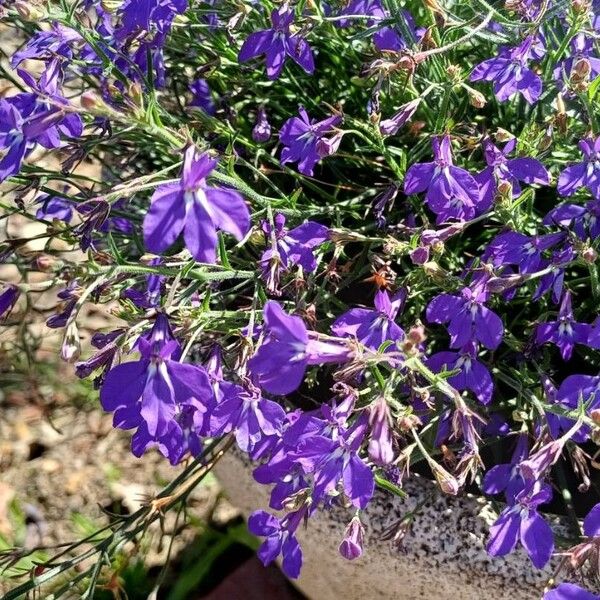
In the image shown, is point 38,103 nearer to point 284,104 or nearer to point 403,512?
point 284,104

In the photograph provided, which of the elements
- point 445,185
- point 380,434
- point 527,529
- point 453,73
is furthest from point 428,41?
point 527,529

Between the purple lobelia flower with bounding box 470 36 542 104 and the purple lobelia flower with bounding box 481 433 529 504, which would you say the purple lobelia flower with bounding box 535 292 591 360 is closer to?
the purple lobelia flower with bounding box 481 433 529 504

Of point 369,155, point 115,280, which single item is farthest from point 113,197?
point 369,155

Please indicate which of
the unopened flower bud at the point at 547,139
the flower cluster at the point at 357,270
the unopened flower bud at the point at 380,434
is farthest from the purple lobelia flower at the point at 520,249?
the unopened flower bud at the point at 380,434

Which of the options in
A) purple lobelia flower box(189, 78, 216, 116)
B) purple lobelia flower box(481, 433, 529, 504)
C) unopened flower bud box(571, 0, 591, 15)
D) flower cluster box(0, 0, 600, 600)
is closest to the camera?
flower cluster box(0, 0, 600, 600)

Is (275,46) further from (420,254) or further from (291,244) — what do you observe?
(420,254)

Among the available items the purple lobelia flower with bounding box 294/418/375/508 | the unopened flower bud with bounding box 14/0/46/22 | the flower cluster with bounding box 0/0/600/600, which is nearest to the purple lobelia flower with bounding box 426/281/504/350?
the flower cluster with bounding box 0/0/600/600
